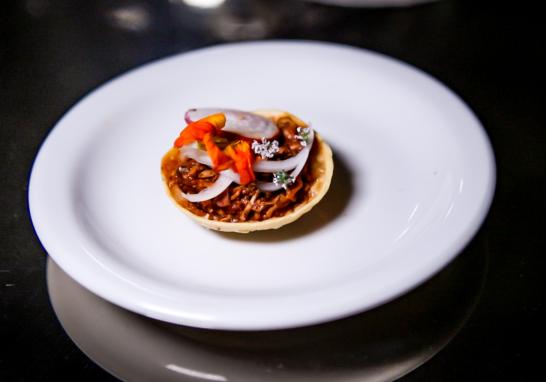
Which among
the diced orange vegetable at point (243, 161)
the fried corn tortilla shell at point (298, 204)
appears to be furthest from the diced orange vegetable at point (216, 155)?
the fried corn tortilla shell at point (298, 204)

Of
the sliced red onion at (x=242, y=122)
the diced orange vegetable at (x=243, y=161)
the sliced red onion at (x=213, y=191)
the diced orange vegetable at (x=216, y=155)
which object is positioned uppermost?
the sliced red onion at (x=242, y=122)

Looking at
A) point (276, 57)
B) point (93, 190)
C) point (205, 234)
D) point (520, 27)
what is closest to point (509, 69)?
point (520, 27)

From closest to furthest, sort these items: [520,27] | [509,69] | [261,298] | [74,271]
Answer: [261,298]
[74,271]
[509,69]
[520,27]

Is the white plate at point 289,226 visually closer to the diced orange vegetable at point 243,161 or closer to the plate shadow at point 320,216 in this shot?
the plate shadow at point 320,216

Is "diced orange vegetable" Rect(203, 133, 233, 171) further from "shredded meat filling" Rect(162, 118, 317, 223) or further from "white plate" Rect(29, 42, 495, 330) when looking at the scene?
"white plate" Rect(29, 42, 495, 330)

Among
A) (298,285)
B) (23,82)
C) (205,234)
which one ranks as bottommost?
(23,82)

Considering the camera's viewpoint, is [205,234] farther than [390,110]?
No

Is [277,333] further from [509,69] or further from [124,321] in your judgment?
[509,69]
